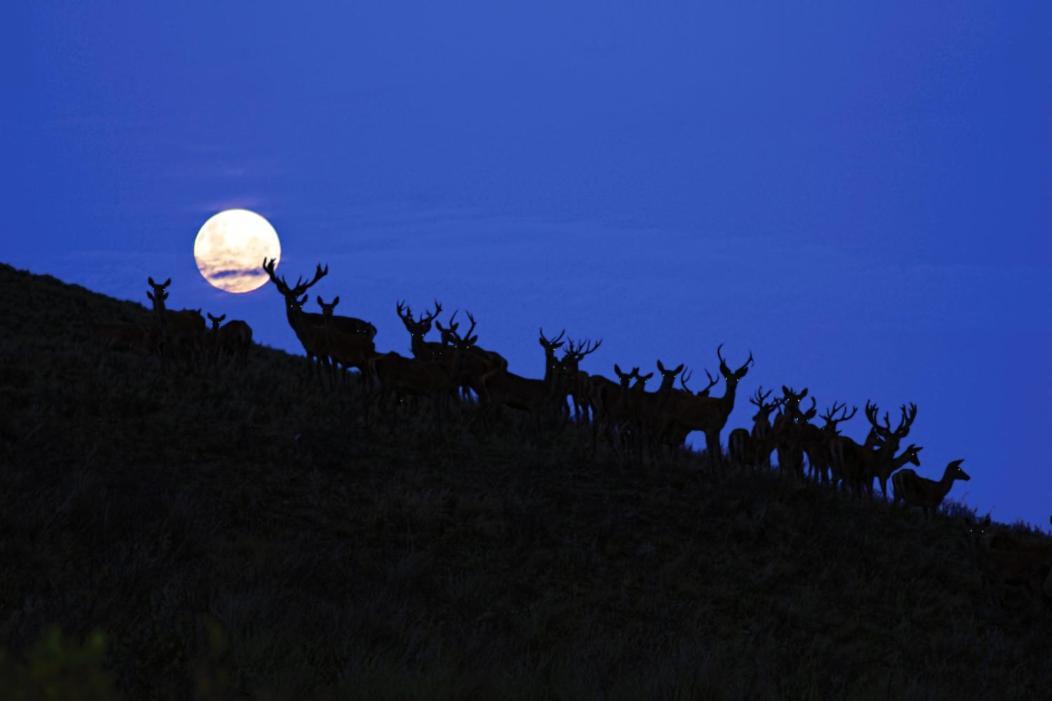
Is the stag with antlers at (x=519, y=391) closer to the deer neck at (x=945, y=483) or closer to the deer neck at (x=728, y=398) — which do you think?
the deer neck at (x=728, y=398)

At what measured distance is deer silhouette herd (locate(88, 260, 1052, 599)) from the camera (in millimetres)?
19922

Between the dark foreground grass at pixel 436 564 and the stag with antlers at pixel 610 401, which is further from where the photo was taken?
the stag with antlers at pixel 610 401

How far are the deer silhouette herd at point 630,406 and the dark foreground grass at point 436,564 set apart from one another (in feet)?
2.28

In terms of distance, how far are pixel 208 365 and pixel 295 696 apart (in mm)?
19162

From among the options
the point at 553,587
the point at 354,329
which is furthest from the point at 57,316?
the point at 553,587

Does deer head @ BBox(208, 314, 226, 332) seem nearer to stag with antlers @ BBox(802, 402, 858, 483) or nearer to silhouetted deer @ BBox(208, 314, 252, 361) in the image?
silhouetted deer @ BBox(208, 314, 252, 361)

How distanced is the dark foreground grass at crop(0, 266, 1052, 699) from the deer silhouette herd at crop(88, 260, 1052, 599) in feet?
2.28

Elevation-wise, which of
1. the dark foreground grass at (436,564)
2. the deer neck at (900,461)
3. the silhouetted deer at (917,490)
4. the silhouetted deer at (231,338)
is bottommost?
the dark foreground grass at (436,564)

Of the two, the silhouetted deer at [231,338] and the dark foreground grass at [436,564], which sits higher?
the silhouetted deer at [231,338]

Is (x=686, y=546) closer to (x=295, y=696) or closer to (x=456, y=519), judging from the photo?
(x=456, y=519)

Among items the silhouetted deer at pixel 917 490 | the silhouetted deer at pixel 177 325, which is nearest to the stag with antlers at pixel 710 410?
the silhouetted deer at pixel 917 490

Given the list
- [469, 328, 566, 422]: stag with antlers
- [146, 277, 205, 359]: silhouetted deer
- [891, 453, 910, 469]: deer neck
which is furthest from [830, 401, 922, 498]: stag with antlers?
[146, 277, 205, 359]: silhouetted deer

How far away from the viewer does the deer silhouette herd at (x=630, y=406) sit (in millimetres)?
19922

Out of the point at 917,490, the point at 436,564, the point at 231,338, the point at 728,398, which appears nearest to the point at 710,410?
the point at 728,398
